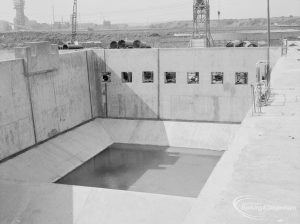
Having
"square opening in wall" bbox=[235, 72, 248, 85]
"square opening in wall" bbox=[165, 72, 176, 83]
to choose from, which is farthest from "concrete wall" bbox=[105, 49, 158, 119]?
"square opening in wall" bbox=[235, 72, 248, 85]

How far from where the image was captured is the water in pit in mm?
20125

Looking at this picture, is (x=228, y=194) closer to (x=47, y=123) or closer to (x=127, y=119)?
(x=47, y=123)

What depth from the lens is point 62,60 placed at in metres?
25.6

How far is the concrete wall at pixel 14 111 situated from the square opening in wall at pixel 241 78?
13568mm

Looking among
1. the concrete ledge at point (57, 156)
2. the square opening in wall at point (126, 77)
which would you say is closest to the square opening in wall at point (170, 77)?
the square opening in wall at point (126, 77)

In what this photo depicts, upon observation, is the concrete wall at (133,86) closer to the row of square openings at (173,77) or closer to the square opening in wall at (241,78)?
the row of square openings at (173,77)

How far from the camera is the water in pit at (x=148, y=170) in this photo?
20.1 meters

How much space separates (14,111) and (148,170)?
25.7 ft

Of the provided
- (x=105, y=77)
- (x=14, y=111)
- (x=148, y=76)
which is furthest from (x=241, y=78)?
(x=14, y=111)

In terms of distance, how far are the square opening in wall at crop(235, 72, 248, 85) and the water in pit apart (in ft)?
16.9

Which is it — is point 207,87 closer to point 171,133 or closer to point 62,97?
point 171,133

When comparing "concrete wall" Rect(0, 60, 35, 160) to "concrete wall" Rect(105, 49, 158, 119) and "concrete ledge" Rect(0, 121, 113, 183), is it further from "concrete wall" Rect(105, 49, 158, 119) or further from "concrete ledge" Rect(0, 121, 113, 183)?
"concrete wall" Rect(105, 49, 158, 119)

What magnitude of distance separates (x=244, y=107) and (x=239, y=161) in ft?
59.8

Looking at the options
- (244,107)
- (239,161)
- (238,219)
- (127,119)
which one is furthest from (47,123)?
(238,219)
